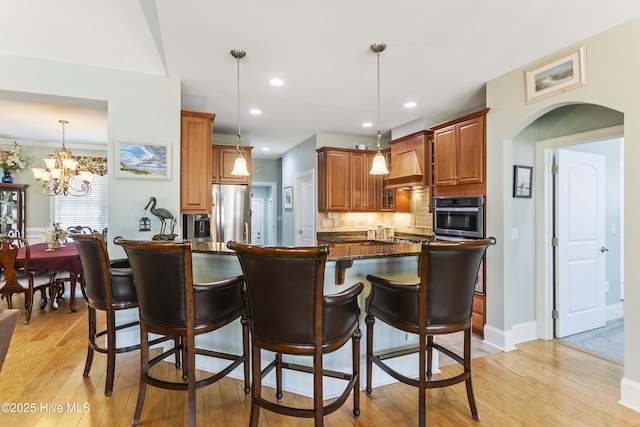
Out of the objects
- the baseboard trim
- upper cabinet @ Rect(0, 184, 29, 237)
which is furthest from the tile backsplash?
upper cabinet @ Rect(0, 184, 29, 237)

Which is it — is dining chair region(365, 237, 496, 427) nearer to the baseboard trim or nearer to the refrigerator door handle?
the baseboard trim

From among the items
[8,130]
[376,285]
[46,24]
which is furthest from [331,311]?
[8,130]

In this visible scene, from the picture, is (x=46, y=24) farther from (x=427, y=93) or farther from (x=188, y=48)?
(x=427, y=93)

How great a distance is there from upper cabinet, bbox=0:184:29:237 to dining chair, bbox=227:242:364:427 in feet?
20.4

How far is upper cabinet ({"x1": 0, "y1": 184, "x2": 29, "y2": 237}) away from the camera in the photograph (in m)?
5.73

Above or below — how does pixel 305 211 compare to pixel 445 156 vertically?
below

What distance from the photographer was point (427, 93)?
12.1 feet

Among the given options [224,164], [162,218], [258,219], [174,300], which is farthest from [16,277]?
[258,219]

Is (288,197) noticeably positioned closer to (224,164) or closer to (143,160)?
(224,164)

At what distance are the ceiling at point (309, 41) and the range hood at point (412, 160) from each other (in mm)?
589

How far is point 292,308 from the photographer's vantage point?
1.64 metres

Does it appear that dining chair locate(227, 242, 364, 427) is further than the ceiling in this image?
No

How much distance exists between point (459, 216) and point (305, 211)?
3.17 m

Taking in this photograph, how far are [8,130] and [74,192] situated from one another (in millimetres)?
1465
